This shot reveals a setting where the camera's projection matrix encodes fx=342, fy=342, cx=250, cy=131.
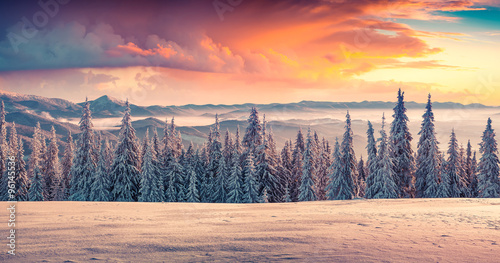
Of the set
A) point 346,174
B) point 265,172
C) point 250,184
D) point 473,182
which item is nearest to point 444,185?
point 346,174

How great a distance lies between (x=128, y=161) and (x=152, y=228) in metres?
37.0

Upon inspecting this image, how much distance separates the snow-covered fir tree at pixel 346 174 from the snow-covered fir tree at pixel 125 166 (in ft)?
92.5

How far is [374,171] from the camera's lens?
150ft

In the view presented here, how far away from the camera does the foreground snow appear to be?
973 centimetres

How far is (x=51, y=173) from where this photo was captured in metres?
65.6

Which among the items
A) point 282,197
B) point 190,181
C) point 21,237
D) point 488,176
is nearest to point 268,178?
point 282,197

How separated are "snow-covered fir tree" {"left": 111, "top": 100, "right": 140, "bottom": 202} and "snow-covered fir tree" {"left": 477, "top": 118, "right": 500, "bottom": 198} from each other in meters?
50.0

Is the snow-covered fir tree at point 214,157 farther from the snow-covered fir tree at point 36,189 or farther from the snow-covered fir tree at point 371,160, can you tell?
the snow-covered fir tree at point 36,189

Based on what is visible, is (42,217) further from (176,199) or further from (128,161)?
(176,199)

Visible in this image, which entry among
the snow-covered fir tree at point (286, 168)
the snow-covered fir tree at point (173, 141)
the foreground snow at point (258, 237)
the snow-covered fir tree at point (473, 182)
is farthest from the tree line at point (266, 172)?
the foreground snow at point (258, 237)

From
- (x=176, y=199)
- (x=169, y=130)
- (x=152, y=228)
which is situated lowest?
(x=176, y=199)

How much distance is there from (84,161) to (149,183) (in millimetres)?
10197

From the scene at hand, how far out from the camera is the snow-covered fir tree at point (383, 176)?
42969 millimetres

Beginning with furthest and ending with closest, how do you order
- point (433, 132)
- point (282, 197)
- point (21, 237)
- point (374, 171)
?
point (282, 197)
point (433, 132)
point (374, 171)
point (21, 237)
